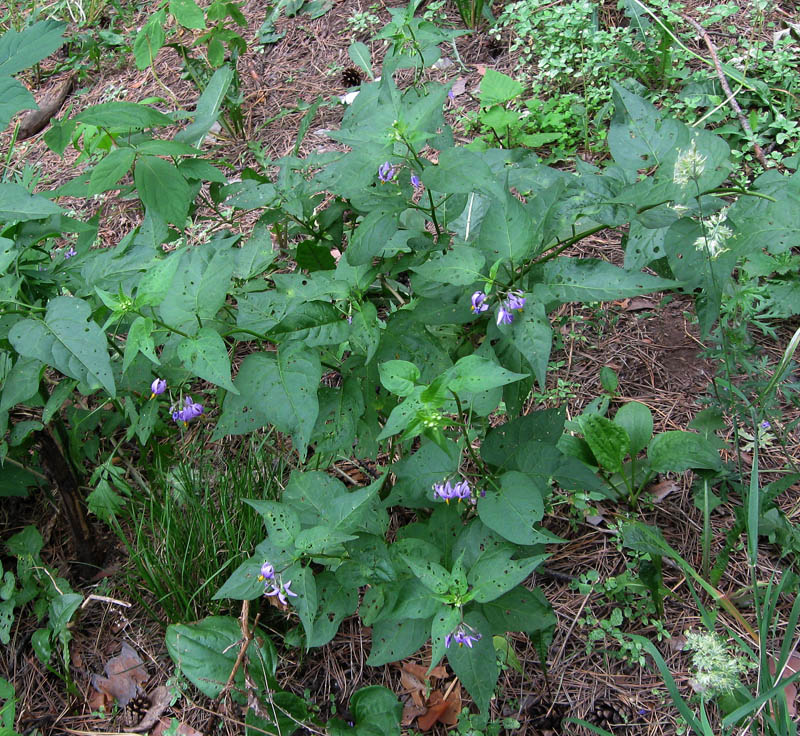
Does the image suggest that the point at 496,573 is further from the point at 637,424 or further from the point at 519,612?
the point at 637,424

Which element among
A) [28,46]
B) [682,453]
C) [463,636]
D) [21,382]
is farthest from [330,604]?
[28,46]

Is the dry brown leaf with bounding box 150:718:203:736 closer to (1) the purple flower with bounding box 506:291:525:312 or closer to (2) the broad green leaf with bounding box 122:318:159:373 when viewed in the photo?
(2) the broad green leaf with bounding box 122:318:159:373

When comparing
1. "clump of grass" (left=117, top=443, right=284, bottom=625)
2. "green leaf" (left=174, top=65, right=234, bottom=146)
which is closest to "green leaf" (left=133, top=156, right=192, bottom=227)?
"green leaf" (left=174, top=65, right=234, bottom=146)

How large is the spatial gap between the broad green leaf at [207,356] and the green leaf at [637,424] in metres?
1.29

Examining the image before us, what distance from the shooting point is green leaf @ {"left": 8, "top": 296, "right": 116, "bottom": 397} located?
58.8 inches

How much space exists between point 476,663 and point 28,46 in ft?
6.32

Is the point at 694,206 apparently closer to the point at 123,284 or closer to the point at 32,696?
the point at 123,284

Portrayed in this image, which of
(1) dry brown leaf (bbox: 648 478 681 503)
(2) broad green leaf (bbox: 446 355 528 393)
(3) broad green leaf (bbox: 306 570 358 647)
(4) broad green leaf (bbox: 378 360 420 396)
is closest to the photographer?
(2) broad green leaf (bbox: 446 355 528 393)

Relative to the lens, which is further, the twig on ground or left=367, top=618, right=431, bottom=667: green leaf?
the twig on ground

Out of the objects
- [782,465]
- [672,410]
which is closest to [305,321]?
[672,410]

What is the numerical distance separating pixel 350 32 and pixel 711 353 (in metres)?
2.88

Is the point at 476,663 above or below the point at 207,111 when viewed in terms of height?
below

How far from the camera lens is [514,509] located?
5.22 ft

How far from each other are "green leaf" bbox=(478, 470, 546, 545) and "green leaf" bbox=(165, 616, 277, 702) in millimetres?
715
